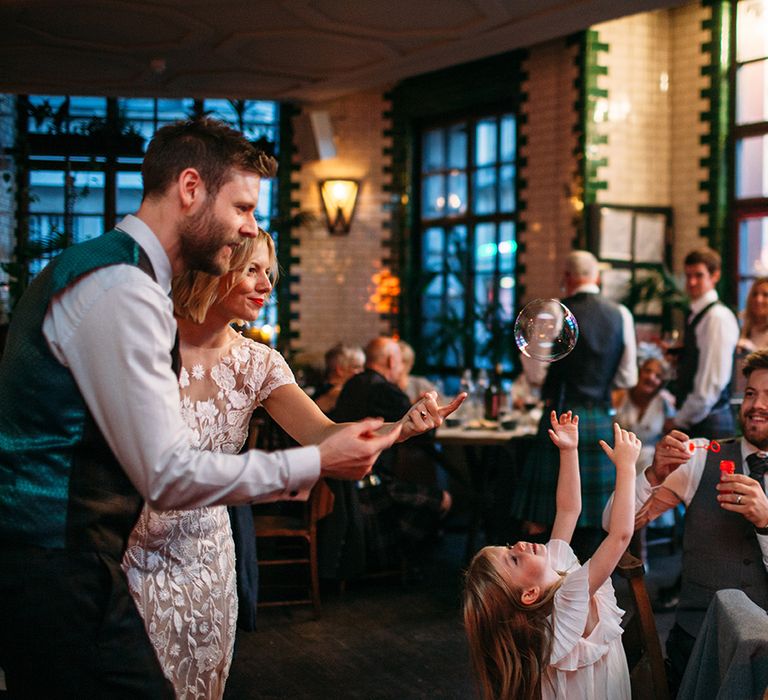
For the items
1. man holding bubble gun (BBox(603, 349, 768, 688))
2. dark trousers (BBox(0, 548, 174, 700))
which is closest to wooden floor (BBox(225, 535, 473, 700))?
man holding bubble gun (BBox(603, 349, 768, 688))

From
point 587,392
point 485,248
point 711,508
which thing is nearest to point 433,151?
point 485,248

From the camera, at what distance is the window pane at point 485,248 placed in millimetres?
7711

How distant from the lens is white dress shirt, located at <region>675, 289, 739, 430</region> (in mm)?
4836

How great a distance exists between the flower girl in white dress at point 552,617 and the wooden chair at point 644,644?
55 millimetres

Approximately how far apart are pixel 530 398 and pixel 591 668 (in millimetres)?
4193

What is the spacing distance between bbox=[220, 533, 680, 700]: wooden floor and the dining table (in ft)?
1.32

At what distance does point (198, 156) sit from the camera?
1.57 metres

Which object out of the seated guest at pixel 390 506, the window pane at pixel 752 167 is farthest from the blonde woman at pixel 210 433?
the window pane at pixel 752 167

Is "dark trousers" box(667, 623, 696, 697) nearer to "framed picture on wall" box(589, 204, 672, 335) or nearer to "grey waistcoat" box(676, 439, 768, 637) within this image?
"grey waistcoat" box(676, 439, 768, 637)

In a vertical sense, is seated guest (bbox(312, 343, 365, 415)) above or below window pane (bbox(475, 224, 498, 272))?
below

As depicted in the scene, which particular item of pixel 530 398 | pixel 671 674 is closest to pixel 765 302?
pixel 530 398

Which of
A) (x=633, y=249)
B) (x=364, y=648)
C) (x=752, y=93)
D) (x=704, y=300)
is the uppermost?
(x=752, y=93)

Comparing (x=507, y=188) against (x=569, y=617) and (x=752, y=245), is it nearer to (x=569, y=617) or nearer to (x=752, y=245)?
(x=752, y=245)

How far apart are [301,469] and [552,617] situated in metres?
0.98
